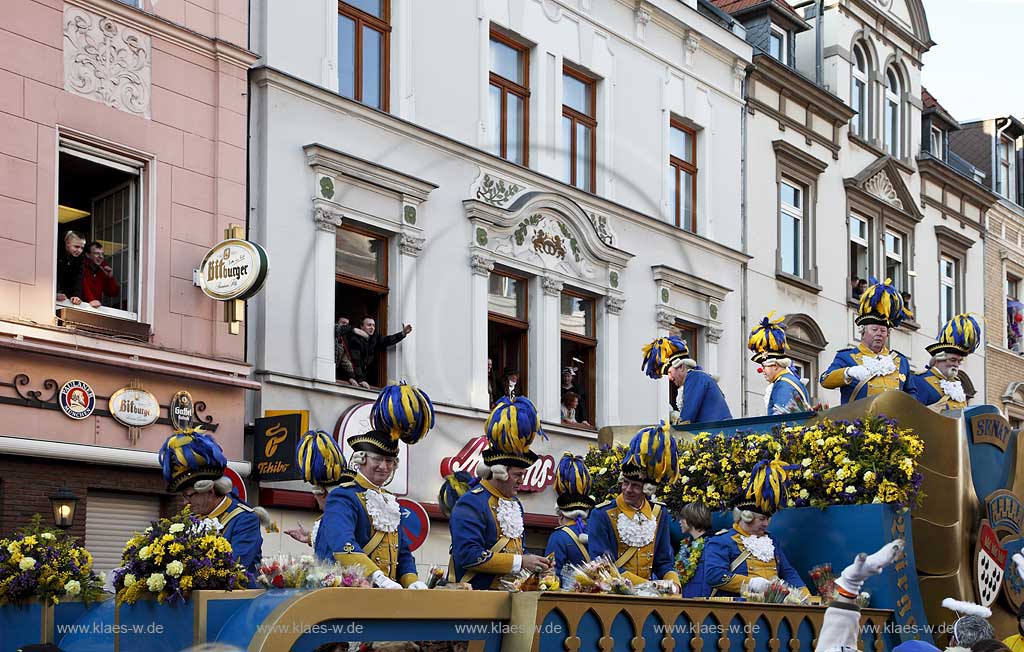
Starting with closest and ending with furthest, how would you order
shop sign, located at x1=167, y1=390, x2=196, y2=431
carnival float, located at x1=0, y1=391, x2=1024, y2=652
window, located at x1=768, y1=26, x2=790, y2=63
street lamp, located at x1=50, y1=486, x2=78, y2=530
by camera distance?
carnival float, located at x1=0, y1=391, x2=1024, y2=652
street lamp, located at x1=50, y1=486, x2=78, y2=530
shop sign, located at x1=167, y1=390, x2=196, y2=431
window, located at x1=768, y1=26, x2=790, y2=63

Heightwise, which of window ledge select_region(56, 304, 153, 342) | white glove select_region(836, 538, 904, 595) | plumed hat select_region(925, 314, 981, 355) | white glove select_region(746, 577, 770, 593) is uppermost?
window ledge select_region(56, 304, 153, 342)

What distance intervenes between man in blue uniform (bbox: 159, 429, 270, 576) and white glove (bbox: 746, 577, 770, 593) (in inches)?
108

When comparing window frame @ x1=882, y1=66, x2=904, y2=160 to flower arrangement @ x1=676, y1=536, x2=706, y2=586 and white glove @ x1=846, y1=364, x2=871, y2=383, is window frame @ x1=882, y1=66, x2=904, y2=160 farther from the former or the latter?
flower arrangement @ x1=676, y1=536, x2=706, y2=586

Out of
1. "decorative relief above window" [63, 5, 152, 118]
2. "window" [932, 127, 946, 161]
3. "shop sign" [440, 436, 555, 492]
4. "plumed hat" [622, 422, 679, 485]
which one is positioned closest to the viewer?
"plumed hat" [622, 422, 679, 485]

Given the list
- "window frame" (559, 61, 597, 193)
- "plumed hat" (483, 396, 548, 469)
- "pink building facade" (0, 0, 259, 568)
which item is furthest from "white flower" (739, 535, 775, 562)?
"window frame" (559, 61, 597, 193)

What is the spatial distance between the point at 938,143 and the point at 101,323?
2032cm

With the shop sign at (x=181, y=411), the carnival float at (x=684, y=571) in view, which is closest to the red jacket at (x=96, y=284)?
the shop sign at (x=181, y=411)

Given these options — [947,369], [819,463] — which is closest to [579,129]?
[947,369]

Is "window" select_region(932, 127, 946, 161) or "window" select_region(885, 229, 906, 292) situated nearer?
"window" select_region(885, 229, 906, 292)

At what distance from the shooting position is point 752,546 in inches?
338

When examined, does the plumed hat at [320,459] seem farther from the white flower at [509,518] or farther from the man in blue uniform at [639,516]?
the man in blue uniform at [639,516]

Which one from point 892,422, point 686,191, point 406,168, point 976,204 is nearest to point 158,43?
point 406,168

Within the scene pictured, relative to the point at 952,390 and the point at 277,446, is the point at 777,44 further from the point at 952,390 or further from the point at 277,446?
the point at 952,390

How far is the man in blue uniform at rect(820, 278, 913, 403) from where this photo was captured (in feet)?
34.1
